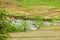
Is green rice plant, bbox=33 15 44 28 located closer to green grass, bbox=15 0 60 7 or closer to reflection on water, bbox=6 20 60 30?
reflection on water, bbox=6 20 60 30

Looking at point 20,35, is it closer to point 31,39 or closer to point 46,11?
point 31,39

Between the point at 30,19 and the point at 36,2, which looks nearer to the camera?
the point at 30,19

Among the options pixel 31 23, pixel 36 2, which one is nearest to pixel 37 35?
pixel 31 23

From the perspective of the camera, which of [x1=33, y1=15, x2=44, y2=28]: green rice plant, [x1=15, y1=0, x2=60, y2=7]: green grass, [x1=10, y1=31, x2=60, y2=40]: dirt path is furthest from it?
[x1=15, y1=0, x2=60, y2=7]: green grass

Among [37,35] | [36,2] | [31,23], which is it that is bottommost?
[37,35]

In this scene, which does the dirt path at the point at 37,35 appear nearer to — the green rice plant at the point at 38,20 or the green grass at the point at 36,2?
the green rice plant at the point at 38,20

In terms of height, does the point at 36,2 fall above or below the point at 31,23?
above

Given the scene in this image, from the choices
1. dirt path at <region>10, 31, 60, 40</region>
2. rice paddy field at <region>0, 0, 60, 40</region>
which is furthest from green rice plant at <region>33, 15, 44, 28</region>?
dirt path at <region>10, 31, 60, 40</region>

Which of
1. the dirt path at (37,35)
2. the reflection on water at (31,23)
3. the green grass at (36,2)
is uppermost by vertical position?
the green grass at (36,2)

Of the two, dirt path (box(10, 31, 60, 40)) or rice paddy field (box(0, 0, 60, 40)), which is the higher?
rice paddy field (box(0, 0, 60, 40))

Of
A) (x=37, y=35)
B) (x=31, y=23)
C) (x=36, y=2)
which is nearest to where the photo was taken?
(x=37, y=35)

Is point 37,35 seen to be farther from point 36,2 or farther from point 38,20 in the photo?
point 36,2

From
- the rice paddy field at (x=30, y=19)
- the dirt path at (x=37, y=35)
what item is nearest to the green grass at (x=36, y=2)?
the rice paddy field at (x=30, y=19)

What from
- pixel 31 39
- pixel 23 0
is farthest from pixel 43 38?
pixel 23 0
